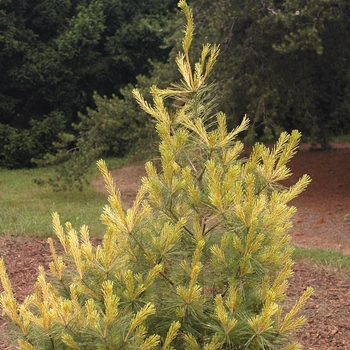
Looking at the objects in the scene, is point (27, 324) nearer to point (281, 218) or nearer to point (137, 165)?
point (281, 218)

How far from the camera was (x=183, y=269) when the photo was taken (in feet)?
8.22

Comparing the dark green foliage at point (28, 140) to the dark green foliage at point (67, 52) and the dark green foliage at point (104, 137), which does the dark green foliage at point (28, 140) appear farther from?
the dark green foliage at point (104, 137)

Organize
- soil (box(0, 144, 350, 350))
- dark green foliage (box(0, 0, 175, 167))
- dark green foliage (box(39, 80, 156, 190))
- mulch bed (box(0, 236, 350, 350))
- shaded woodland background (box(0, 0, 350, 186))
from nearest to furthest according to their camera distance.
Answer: mulch bed (box(0, 236, 350, 350)), soil (box(0, 144, 350, 350)), shaded woodland background (box(0, 0, 350, 186)), dark green foliage (box(39, 80, 156, 190)), dark green foliage (box(0, 0, 175, 167))

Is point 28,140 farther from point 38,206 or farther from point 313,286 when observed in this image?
point 313,286

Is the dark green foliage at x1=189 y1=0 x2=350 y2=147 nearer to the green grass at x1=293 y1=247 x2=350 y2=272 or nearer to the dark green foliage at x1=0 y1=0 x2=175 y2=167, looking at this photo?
the green grass at x1=293 y1=247 x2=350 y2=272

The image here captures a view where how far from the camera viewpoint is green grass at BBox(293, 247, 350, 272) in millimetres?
6945

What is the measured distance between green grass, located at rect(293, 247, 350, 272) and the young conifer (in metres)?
4.43

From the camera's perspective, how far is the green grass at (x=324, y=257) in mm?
6945

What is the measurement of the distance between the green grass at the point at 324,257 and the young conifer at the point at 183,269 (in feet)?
14.5

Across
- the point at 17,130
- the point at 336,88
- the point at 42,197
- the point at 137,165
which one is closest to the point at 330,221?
the point at 336,88

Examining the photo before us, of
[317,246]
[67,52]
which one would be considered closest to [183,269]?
[317,246]

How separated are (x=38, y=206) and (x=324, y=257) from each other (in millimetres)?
5475

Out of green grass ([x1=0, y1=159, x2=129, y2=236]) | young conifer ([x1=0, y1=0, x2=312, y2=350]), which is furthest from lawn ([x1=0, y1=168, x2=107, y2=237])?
young conifer ([x1=0, y1=0, x2=312, y2=350])

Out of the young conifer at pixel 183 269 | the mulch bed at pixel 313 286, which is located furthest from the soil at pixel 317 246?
the young conifer at pixel 183 269
